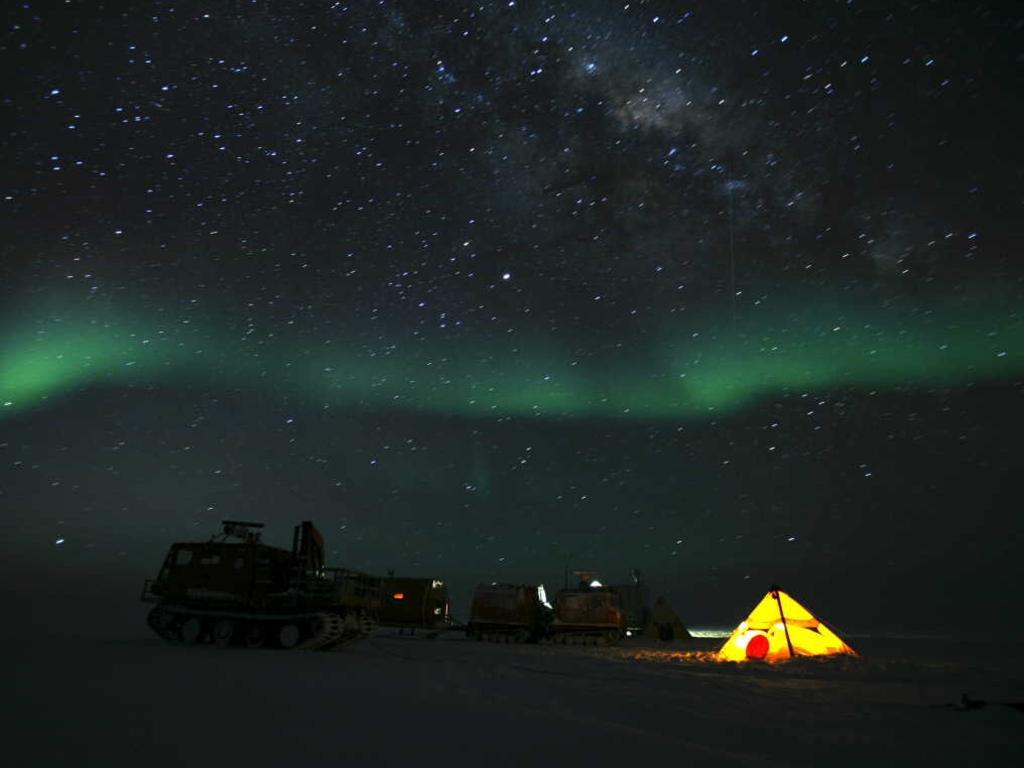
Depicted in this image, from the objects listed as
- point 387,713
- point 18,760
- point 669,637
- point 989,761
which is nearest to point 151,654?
point 387,713

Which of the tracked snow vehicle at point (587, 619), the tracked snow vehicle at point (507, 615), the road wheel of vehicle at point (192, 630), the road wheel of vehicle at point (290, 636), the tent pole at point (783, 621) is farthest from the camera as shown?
the tracked snow vehicle at point (507, 615)

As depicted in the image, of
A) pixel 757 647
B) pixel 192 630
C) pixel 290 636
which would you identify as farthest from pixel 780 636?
pixel 192 630

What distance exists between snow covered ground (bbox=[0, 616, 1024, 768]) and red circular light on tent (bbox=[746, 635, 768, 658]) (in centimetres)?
683

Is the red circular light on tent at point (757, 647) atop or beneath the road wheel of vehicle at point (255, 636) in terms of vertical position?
beneath

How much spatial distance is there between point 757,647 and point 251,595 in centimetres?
1697

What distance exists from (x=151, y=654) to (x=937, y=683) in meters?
17.7

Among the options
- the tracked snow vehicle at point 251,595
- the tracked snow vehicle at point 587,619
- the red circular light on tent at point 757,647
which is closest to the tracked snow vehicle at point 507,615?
the tracked snow vehicle at point 587,619

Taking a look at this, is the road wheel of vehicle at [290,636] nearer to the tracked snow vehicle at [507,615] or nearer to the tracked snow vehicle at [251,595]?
the tracked snow vehicle at [251,595]

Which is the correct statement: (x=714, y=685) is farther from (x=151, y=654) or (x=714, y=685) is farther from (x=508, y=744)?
(x=151, y=654)

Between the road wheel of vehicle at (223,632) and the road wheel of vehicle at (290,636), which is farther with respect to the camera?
the road wheel of vehicle at (223,632)

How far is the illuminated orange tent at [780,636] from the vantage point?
19969 millimetres

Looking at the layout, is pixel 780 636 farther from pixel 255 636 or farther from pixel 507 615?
pixel 255 636

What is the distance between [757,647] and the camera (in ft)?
66.7

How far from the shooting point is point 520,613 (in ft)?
109
